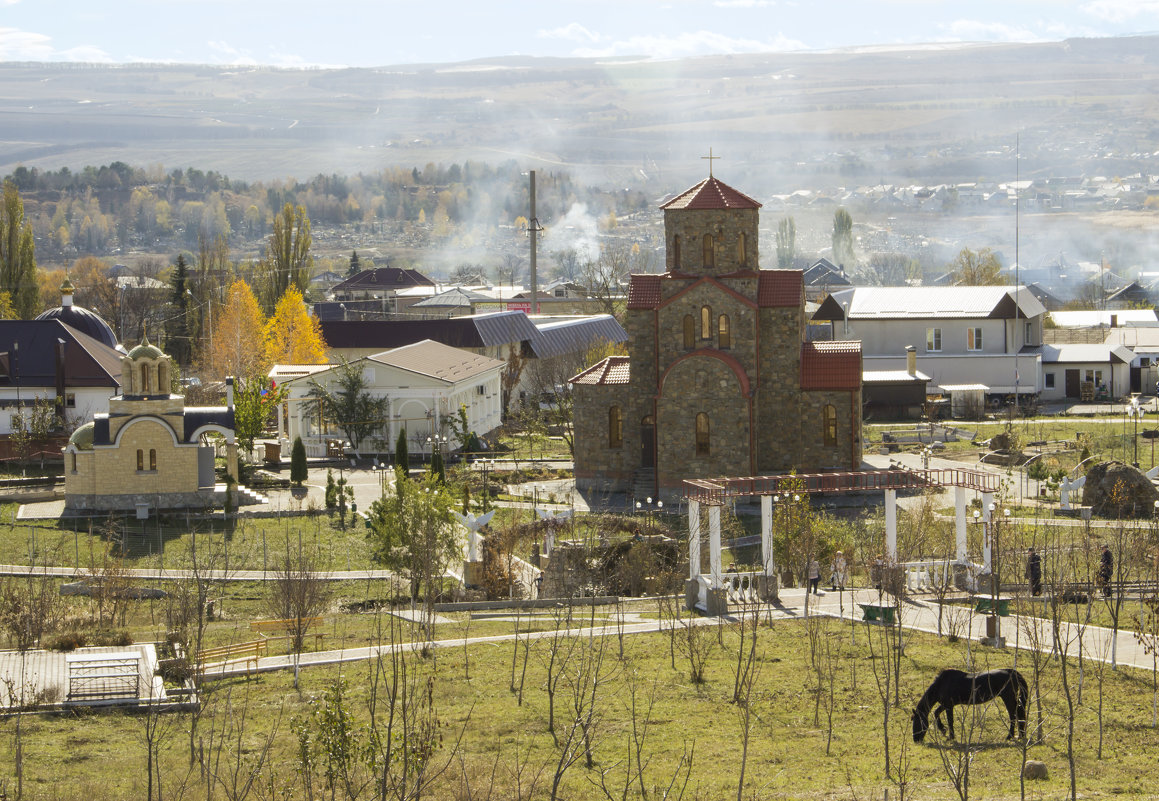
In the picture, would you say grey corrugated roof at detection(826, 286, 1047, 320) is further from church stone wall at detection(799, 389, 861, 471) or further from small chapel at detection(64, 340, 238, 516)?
small chapel at detection(64, 340, 238, 516)

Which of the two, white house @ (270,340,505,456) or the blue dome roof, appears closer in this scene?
white house @ (270,340,505,456)

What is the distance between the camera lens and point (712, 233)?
48.7 m

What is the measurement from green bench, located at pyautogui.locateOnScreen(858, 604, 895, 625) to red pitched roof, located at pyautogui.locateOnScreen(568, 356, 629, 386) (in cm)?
2261

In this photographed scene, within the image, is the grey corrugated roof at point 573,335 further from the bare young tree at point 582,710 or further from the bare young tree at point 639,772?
the bare young tree at point 639,772

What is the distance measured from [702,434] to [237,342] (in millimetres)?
35910

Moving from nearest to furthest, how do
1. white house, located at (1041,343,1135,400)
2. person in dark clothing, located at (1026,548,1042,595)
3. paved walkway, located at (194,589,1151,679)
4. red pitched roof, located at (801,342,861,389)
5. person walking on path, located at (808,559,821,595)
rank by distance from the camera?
paved walkway, located at (194,589,1151,679), person in dark clothing, located at (1026,548,1042,595), person walking on path, located at (808,559,821,595), red pitched roof, located at (801,342,861,389), white house, located at (1041,343,1135,400)

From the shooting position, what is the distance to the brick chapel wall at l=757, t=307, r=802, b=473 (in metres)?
48.5

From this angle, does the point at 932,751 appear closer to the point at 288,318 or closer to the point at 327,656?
the point at 327,656

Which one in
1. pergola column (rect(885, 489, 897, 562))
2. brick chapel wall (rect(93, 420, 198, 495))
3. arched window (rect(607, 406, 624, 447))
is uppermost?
arched window (rect(607, 406, 624, 447))

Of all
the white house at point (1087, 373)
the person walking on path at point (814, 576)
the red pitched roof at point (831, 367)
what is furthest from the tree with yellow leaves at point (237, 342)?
the person walking on path at point (814, 576)

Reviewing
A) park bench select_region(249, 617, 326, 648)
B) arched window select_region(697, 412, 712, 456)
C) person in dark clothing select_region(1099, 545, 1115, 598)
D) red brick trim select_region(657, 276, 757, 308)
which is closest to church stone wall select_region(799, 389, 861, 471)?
arched window select_region(697, 412, 712, 456)

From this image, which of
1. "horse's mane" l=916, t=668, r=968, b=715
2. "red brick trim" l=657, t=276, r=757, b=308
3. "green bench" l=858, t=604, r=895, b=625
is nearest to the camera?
"horse's mane" l=916, t=668, r=968, b=715

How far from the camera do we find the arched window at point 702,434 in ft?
155

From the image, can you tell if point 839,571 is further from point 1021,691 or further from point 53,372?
point 53,372
